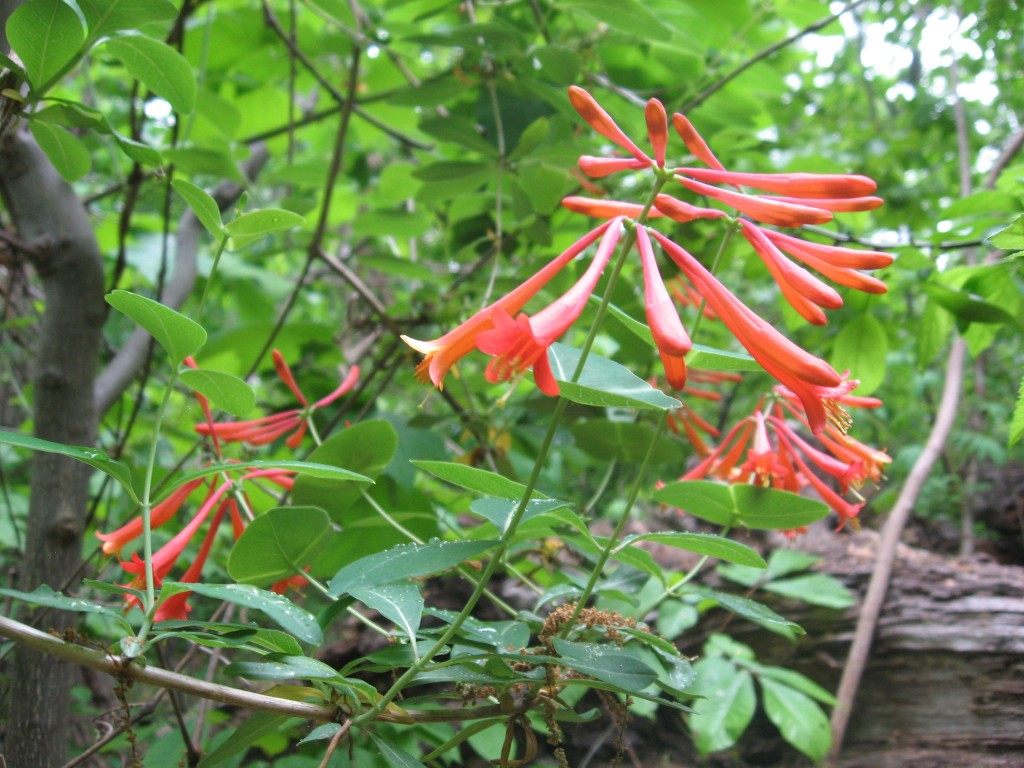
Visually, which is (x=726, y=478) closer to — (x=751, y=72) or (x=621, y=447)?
(x=621, y=447)

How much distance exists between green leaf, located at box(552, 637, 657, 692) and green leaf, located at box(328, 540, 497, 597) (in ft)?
0.39

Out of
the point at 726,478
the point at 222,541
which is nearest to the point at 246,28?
the point at 222,541

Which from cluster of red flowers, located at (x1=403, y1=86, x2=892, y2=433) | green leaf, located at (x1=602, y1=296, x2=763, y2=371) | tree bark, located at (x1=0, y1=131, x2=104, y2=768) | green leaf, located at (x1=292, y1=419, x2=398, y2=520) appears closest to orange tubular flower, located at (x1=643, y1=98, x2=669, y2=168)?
cluster of red flowers, located at (x1=403, y1=86, x2=892, y2=433)

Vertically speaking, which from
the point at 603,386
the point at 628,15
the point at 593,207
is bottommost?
the point at 603,386

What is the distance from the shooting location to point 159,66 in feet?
2.43

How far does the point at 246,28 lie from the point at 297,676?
1.35m

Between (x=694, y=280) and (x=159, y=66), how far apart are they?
0.55 m

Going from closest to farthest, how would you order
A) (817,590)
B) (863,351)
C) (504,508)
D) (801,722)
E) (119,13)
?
1. (504,508)
2. (119,13)
3. (863,351)
4. (801,722)
5. (817,590)

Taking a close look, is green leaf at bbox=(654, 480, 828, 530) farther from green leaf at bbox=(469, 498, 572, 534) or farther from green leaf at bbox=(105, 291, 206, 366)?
green leaf at bbox=(105, 291, 206, 366)

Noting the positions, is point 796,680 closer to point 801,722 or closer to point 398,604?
point 801,722

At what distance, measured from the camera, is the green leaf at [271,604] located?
0.50 m

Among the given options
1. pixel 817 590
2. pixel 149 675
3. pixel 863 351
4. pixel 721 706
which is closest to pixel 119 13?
pixel 149 675

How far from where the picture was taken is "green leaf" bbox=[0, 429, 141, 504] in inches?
18.8

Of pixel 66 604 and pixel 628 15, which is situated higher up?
pixel 628 15
